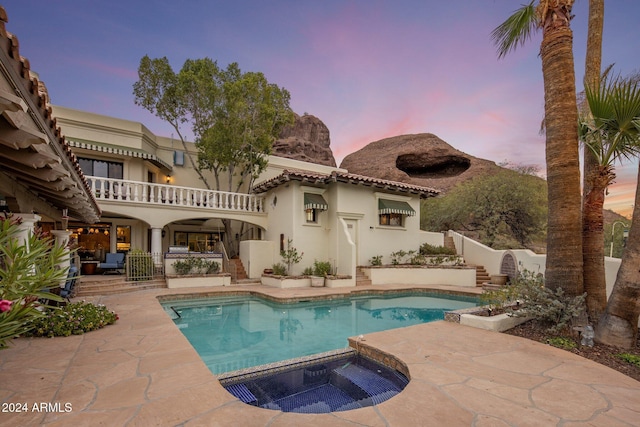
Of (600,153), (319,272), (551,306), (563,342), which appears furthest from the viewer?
(319,272)

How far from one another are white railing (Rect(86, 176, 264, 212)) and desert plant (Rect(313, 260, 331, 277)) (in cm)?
562

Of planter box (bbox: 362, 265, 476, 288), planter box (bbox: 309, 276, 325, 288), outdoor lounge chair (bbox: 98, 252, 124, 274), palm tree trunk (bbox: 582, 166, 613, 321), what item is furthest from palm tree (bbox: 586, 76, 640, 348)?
outdoor lounge chair (bbox: 98, 252, 124, 274)

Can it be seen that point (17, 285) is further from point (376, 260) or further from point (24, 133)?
point (376, 260)

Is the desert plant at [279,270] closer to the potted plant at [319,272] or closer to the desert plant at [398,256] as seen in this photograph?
the potted plant at [319,272]

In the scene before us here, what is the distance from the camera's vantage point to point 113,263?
50.7 ft

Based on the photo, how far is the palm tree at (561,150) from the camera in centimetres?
615

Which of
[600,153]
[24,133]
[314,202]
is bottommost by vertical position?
[24,133]

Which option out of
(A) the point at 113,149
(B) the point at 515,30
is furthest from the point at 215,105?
(B) the point at 515,30

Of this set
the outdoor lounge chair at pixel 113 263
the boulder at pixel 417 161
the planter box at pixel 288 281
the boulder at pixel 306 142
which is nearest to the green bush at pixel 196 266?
the planter box at pixel 288 281

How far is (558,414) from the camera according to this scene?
3293 millimetres

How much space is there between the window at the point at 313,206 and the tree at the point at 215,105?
4750 millimetres

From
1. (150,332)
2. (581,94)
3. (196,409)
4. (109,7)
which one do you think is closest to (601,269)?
(581,94)

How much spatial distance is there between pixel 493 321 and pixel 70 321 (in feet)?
30.2

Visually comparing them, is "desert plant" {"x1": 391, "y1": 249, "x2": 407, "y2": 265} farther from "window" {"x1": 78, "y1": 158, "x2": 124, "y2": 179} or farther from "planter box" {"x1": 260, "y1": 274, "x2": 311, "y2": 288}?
"window" {"x1": 78, "y1": 158, "x2": 124, "y2": 179}
